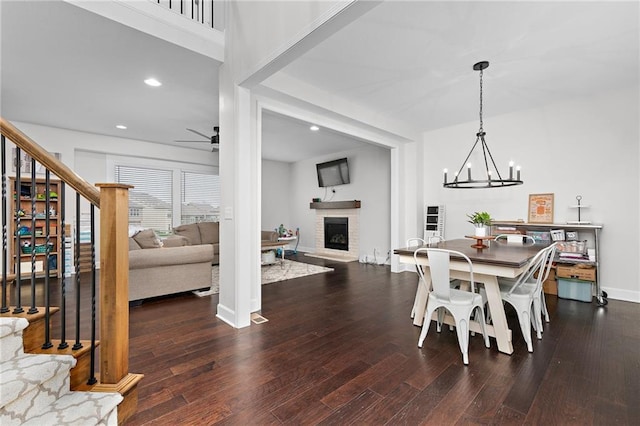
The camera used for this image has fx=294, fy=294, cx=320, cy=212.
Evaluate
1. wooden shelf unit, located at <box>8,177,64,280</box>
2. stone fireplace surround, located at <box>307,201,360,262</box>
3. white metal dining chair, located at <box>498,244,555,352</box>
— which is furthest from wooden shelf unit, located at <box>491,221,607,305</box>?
wooden shelf unit, located at <box>8,177,64,280</box>

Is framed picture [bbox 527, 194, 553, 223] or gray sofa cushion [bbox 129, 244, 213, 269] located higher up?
framed picture [bbox 527, 194, 553, 223]

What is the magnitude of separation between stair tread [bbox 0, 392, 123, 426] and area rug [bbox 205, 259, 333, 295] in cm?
271

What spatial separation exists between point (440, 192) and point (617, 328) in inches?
120

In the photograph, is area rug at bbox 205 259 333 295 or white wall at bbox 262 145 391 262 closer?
area rug at bbox 205 259 333 295

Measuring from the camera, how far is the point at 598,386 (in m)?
1.89

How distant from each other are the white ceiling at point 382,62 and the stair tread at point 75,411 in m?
2.45

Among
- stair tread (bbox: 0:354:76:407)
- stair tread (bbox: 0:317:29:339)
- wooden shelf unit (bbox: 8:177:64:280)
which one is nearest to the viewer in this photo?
stair tread (bbox: 0:354:76:407)

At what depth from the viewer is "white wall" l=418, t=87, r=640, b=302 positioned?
3.68 m

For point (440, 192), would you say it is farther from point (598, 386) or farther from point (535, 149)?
point (598, 386)

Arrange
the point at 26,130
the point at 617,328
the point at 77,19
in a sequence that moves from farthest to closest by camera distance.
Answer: the point at 26,130 → the point at 617,328 → the point at 77,19

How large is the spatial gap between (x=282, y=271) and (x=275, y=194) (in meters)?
3.43

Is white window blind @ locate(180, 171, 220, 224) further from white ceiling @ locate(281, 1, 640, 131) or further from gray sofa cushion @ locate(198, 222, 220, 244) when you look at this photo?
Result: white ceiling @ locate(281, 1, 640, 131)

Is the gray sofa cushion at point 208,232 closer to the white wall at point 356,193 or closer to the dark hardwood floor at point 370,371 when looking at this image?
the white wall at point 356,193

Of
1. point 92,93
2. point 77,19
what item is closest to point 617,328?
point 77,19
